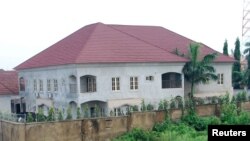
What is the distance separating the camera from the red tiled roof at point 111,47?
86.3ft

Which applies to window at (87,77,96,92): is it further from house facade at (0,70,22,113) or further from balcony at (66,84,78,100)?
house facade at (0,70,22,113)

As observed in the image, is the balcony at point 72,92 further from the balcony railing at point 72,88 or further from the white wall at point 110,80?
the white wall at point 110,80

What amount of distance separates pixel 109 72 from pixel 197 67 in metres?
7.11

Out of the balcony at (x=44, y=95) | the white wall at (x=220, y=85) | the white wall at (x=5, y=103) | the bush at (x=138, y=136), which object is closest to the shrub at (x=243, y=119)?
the white wall at (x=220, y=85)

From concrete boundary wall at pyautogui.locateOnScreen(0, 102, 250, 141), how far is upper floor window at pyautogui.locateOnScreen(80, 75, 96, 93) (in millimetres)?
4696

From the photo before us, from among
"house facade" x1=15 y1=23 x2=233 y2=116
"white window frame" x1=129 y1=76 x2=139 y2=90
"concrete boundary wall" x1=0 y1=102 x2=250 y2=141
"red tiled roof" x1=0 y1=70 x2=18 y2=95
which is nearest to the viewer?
"concrete boundary wall" x1=0 y1=102 x2=250 y2=141

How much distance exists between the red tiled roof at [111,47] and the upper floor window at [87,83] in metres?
1.75

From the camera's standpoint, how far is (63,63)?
84.9 ft

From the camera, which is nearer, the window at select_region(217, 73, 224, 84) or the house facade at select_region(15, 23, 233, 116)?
the house facade at select_region(15, 23, 233, 116)

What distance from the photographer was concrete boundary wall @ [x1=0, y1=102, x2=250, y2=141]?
20.0m

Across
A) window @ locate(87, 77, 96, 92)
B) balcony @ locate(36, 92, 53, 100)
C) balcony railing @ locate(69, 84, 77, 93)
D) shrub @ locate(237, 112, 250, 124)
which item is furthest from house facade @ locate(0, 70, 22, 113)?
shrub @ locate(237, 112, 250, 124)

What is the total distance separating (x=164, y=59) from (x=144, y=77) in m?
2.06

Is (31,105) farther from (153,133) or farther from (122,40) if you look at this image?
(153,133)

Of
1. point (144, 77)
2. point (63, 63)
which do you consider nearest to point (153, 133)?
point (144, 77)
